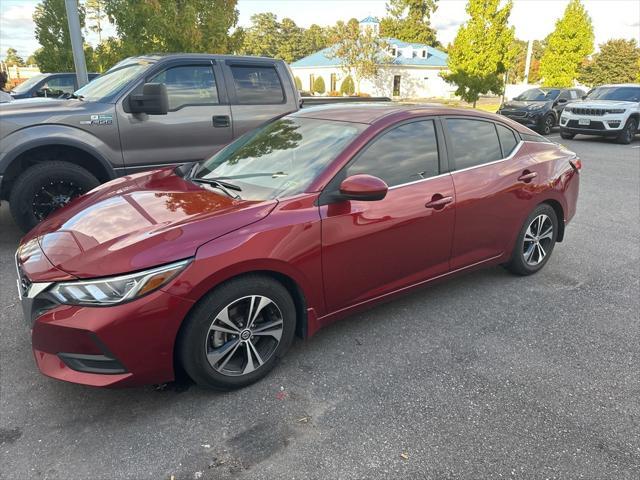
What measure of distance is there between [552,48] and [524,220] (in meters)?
26.7

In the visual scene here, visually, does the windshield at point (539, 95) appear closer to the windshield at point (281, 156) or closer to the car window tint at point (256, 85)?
the car window tint at point (256, 85)

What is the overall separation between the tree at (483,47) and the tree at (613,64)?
32318mm

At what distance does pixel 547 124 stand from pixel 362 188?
53.7ft

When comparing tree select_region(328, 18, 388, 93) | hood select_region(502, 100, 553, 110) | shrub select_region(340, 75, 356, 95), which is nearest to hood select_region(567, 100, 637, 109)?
hood select_region(502, 100, 553, 110)

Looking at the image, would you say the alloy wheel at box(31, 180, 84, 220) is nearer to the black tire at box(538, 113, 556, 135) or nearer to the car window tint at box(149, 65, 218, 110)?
the car window tint at box(149, 65, 218, 110)

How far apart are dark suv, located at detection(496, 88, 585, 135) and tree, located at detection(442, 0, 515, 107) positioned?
3795 mm

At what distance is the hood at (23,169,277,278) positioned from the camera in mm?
2393

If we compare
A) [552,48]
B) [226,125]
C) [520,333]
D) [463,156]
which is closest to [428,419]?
[520,333]

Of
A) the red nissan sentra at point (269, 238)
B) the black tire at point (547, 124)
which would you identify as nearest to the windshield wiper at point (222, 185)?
the red nissan sentra at point (269, 238)

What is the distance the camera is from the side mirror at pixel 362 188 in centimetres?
280

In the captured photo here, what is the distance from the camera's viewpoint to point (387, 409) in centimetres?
262

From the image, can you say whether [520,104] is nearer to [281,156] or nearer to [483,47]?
[483,47]

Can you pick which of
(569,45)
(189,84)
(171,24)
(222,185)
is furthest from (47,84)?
(569,45)

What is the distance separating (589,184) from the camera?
8.80 m
